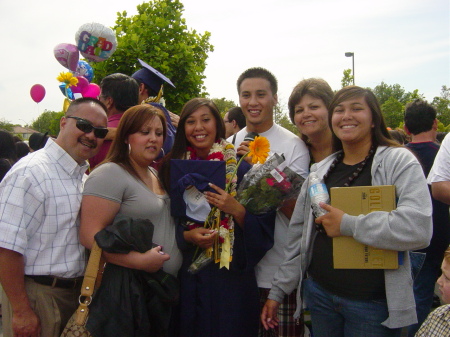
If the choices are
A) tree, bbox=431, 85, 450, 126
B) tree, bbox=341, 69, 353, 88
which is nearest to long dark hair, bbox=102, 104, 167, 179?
tree, bbox=341, 69, 353, 88

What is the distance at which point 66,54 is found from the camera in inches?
171

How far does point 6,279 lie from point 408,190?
221 cm

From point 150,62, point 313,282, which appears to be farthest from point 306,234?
point 150,62

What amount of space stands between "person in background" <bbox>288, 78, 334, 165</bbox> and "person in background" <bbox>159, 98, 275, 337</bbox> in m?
0.67

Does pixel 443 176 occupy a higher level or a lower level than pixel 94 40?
lower

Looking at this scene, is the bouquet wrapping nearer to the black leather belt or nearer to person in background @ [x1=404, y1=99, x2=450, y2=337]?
the black leather belt

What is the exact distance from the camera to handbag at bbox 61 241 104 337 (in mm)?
2283

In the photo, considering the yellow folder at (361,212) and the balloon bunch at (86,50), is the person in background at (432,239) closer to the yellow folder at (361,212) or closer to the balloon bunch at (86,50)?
the yellow folder at (361,212)

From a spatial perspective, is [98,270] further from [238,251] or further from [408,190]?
[408,190]

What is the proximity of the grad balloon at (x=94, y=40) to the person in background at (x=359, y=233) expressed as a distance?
321 cm

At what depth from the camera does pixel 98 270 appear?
92.7 inches

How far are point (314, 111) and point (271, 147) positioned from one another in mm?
430

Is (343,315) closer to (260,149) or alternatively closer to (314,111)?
(260,149)

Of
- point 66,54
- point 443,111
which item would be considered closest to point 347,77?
point 443,111
